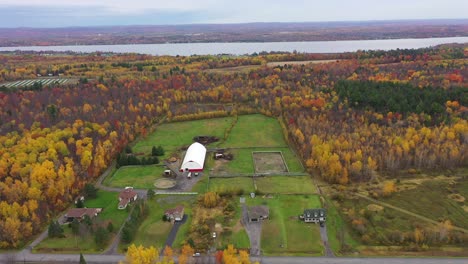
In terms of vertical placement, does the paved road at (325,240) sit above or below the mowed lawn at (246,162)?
below

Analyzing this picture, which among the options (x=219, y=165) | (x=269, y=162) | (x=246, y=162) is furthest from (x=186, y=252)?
(x=269, y=162)

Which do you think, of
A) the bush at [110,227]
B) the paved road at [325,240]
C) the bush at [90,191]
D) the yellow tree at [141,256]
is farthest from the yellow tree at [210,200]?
the bush at [90,191]

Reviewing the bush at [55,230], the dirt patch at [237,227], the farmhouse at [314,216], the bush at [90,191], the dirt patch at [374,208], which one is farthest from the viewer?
the bush at [90,191]

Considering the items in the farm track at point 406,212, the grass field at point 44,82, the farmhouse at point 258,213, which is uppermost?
the grass field at point 44,82

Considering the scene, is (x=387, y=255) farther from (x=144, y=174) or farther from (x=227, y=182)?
(x=144, y=174)

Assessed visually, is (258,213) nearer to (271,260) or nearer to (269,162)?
(271,260)

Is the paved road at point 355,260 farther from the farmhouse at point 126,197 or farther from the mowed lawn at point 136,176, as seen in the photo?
the mowed lawn at point 136,176

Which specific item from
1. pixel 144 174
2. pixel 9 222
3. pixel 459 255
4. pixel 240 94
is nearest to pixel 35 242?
pixel 9 222

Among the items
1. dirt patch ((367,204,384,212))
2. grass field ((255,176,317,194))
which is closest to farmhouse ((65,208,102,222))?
grass field ((255,176,317,194))
